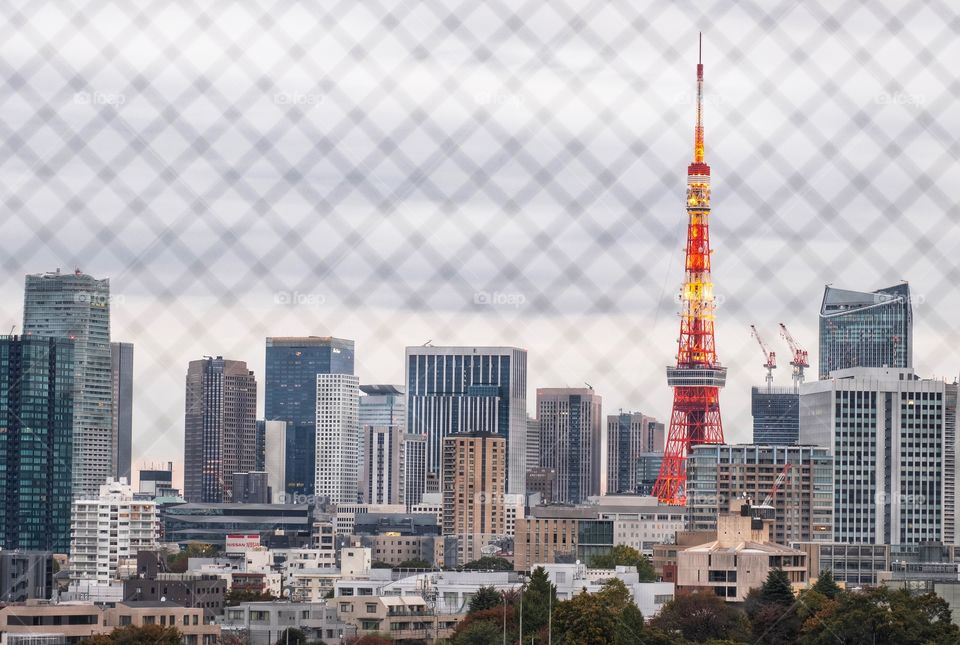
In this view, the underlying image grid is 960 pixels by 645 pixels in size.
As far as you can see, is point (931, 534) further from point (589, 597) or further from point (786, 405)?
point (589, 597)

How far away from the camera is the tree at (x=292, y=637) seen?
77.0 ft

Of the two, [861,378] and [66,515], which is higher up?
[861,378]

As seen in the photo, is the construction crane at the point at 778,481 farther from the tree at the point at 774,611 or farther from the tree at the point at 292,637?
the tree at the point at 292,637

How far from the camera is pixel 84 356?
190 ft

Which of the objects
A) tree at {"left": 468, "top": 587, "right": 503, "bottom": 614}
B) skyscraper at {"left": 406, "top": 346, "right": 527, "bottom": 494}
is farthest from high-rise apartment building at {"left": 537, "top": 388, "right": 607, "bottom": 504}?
tree at {"left": 468, "top": 587, "right": 503, "bottom": 614}

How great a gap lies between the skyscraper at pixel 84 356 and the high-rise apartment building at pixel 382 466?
74.9 ft

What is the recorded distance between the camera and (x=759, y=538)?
31328 mm

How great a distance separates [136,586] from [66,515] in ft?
90.6

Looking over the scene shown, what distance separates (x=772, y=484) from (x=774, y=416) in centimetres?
1717

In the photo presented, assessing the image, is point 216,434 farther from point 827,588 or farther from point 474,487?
point 827,588

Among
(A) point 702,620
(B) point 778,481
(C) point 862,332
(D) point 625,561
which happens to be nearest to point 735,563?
(A) point 702,620

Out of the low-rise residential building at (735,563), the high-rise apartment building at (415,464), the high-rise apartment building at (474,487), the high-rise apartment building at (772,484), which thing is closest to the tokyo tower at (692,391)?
the high-rise apartment building at (772,484)

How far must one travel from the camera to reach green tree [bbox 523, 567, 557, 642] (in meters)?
21.9

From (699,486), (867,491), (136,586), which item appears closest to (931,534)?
(867,491)
